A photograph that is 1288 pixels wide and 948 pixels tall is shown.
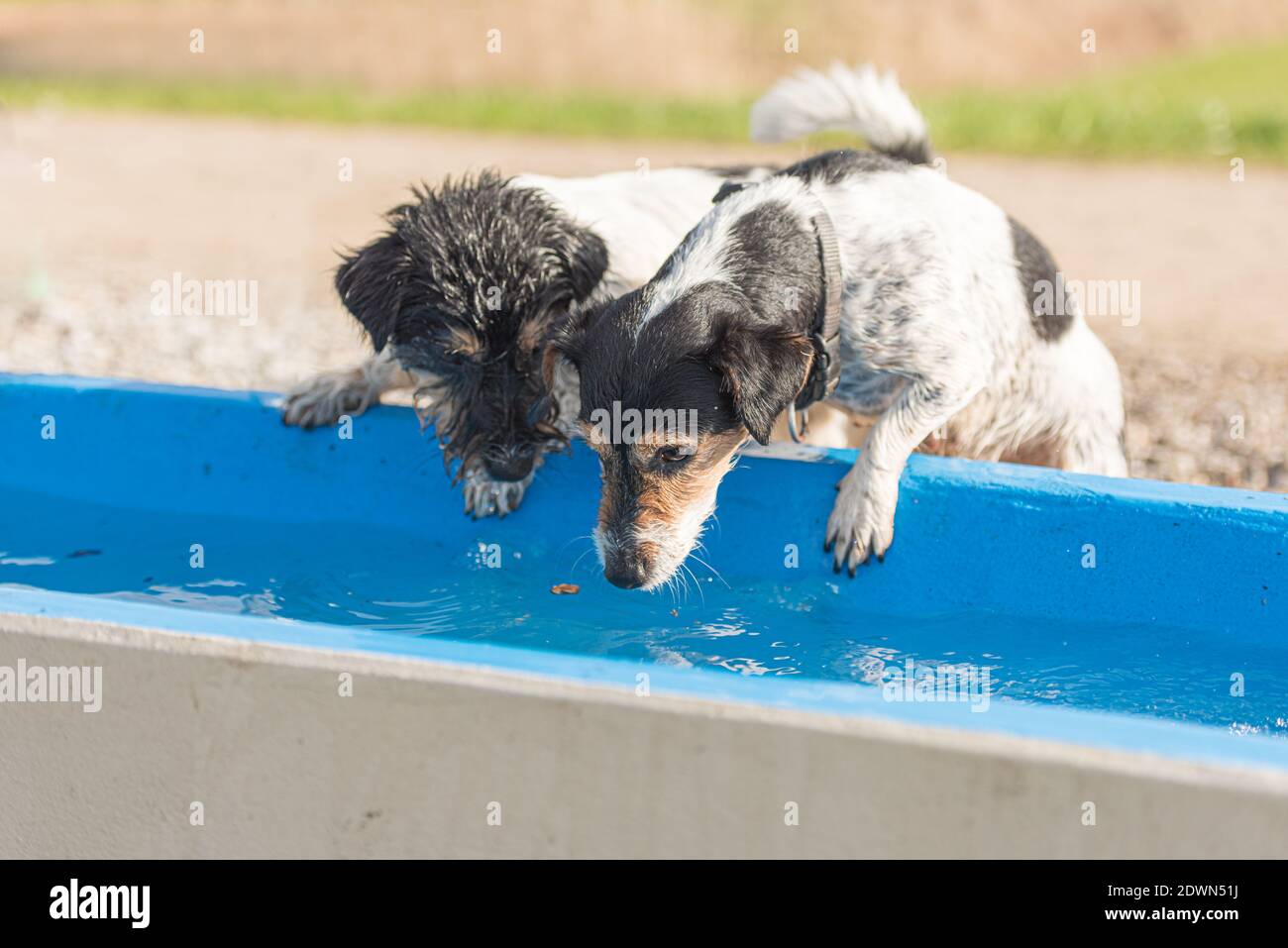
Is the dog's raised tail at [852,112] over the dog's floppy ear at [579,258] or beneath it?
over

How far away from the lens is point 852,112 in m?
4.58

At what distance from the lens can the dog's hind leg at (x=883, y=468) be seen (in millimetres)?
4016

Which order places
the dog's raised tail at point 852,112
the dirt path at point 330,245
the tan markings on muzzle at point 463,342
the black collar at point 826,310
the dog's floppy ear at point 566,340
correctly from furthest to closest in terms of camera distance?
the dirt path at point 330,245, the dog's raised tail at point 852,112, the tan markings on muzzle at point 463,342, the black collar at point 826,310, the dog's floppy ear at point 566,340

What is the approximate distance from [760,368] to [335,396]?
1.75m

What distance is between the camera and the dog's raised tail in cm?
454

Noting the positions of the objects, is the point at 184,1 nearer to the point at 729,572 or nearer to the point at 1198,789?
the point at 729,572

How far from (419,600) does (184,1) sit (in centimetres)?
2807

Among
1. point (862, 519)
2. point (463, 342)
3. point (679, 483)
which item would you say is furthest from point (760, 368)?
point (463, 342)

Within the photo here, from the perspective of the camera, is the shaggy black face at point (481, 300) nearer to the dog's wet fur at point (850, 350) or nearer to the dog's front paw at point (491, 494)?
the dog's front paw at point (491, 494)

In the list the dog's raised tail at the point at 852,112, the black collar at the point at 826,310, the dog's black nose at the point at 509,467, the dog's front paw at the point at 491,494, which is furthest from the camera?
the dog's raised tail at the point at 852,112

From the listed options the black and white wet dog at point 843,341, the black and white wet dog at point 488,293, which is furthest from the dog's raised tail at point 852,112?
the black and white wet dog at point 488,293

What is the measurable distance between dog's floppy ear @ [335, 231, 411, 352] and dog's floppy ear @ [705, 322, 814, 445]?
1.02 metres

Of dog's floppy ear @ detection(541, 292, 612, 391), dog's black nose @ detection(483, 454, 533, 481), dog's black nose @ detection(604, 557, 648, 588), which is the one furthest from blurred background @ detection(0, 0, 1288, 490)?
dog's black nose @ detection(604, 557, 648, 588)

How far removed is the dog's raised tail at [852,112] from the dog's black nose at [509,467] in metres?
1.32
